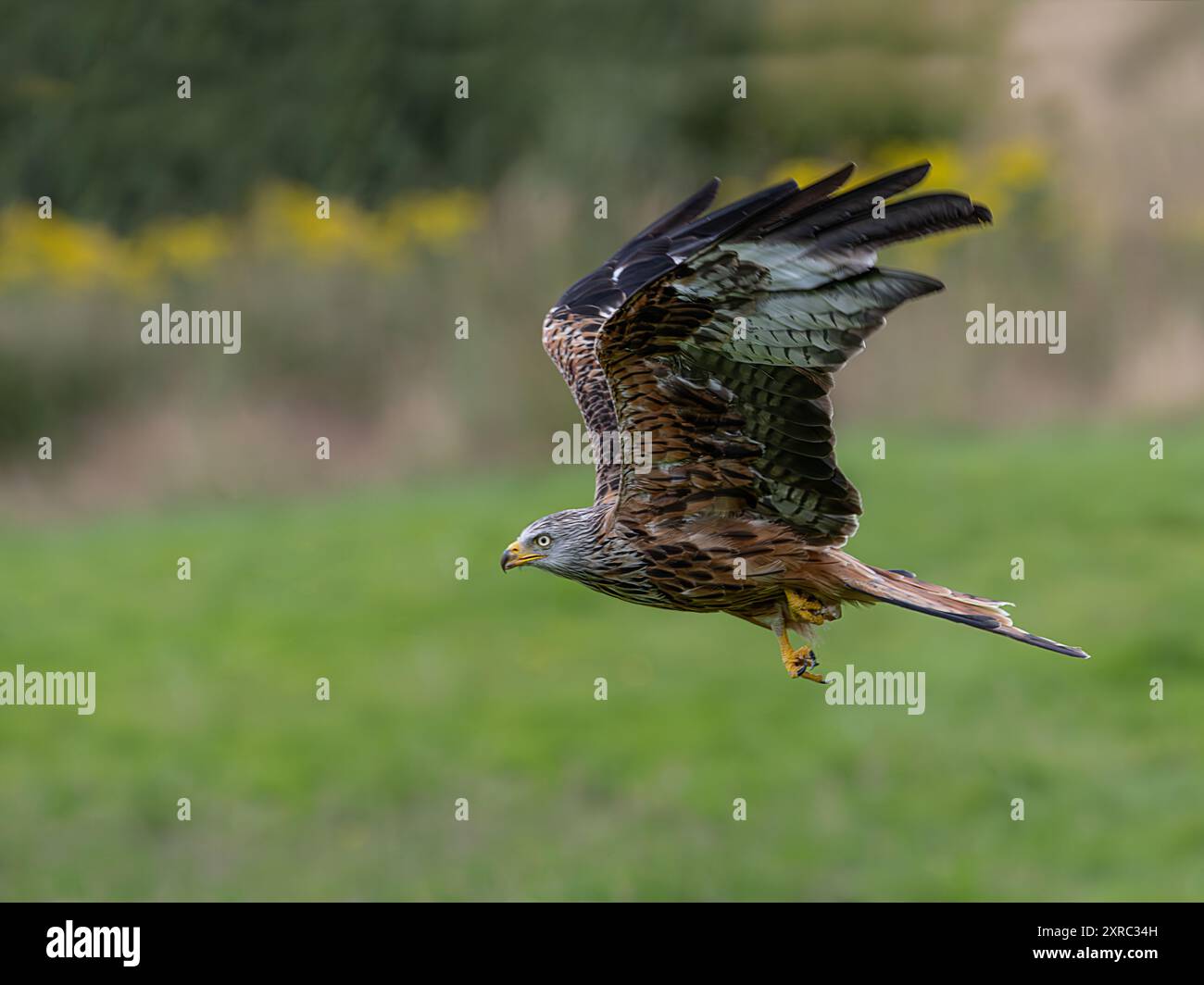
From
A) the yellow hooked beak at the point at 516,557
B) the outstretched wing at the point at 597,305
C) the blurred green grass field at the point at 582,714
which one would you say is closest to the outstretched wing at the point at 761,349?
the yellow hooked beak at the point at 516,557

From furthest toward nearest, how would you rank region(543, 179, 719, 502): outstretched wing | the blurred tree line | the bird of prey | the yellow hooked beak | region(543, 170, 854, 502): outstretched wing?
the blurred tree line, region(543, 179, 719, 502): outstretched wing, region(543, 170, 854, 502): outstretched wing, the yellow hooked beak, the bird of prey

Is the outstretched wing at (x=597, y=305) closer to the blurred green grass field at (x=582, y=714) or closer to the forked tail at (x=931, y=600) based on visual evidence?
the forked tail at (x=931, y=600)

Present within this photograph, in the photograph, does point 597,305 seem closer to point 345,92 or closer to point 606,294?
point 606,294

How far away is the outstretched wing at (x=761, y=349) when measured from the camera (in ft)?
15.3

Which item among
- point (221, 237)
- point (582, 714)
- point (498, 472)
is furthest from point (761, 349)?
point (498, 472)

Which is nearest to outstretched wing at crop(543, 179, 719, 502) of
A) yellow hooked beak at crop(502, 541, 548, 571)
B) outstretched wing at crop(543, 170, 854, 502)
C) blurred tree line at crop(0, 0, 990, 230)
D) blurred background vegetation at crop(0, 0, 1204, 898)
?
outstretched wing at crop(543, 170, 854, 502)

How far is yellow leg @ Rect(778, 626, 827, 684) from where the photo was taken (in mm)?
4559

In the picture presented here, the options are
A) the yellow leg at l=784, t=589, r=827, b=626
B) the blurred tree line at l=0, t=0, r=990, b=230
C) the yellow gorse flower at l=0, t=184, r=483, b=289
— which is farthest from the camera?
the blurred tree line at l=0, t=0, r=990, b=230

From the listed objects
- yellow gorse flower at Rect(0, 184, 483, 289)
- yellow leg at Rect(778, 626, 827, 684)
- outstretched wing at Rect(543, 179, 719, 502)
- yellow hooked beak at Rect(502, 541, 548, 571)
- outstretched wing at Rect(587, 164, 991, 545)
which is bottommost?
yellow leg at Rect(778, 626, 827, 684)

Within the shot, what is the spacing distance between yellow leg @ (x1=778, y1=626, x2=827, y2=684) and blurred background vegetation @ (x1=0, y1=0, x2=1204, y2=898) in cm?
1398

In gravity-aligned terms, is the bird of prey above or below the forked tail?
above

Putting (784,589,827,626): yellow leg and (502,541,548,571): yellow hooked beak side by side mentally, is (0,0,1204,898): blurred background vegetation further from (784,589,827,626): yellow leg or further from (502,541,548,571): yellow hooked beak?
(784,589,827,626): yellow leg
